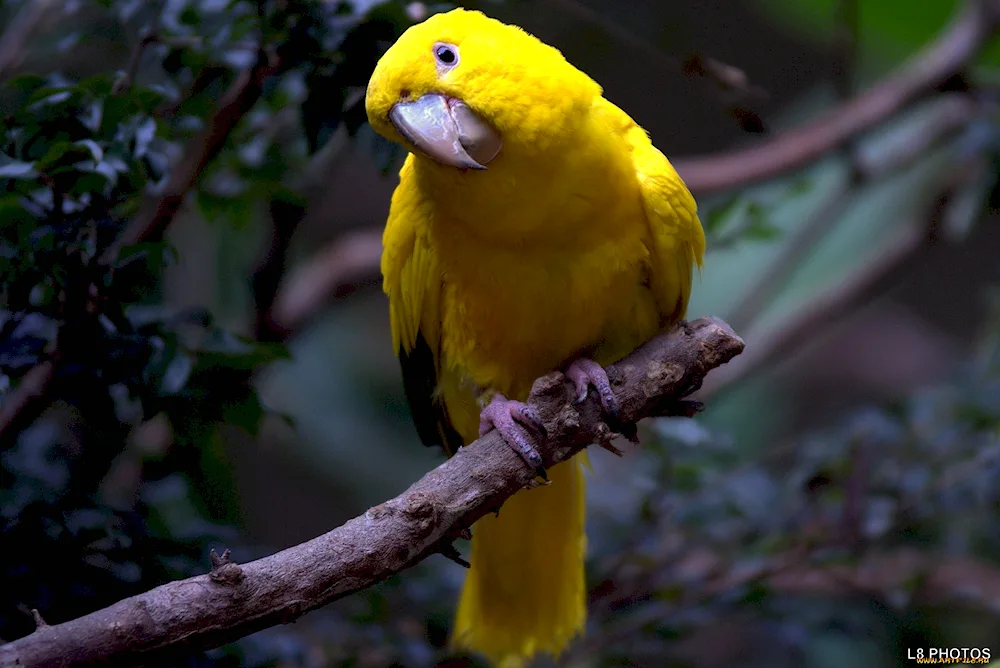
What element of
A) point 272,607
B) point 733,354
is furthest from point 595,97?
point 272,607

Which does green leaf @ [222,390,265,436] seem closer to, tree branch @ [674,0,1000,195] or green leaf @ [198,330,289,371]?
Answer: green leaf @ [198,330,289,371]

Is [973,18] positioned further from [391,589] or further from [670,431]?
[391,589]

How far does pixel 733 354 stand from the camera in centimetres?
166

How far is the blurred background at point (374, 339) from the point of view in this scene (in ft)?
5.27

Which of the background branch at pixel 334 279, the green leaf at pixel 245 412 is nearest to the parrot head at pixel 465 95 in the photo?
the green leaf at pixel 245 412

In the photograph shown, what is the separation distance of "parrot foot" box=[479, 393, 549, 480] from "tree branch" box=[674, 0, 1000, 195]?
164 cm

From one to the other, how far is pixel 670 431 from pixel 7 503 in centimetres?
146

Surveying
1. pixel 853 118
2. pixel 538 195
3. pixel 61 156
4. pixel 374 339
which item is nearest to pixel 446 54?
pixel 538 195

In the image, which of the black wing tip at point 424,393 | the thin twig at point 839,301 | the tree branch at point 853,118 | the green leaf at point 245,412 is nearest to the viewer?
the green leaf at point 245,412

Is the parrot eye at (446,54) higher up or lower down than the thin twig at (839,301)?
higher up

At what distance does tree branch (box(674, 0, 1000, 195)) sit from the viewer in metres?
3.16

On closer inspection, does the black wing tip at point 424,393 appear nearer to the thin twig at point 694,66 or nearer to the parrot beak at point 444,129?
the parrot beak at point 444,129

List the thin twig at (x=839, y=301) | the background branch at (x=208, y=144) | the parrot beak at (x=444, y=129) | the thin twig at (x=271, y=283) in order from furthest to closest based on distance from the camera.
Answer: the thin twig at (x=839, y=301) → the thin twig at (x=271, y=283) → the background branch at (x=208, y=144) → the parrot beak at (x=444, y=129)

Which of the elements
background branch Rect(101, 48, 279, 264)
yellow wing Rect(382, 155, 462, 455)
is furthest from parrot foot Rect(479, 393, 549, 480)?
background branch Rect(101, 48, 279, 264)
